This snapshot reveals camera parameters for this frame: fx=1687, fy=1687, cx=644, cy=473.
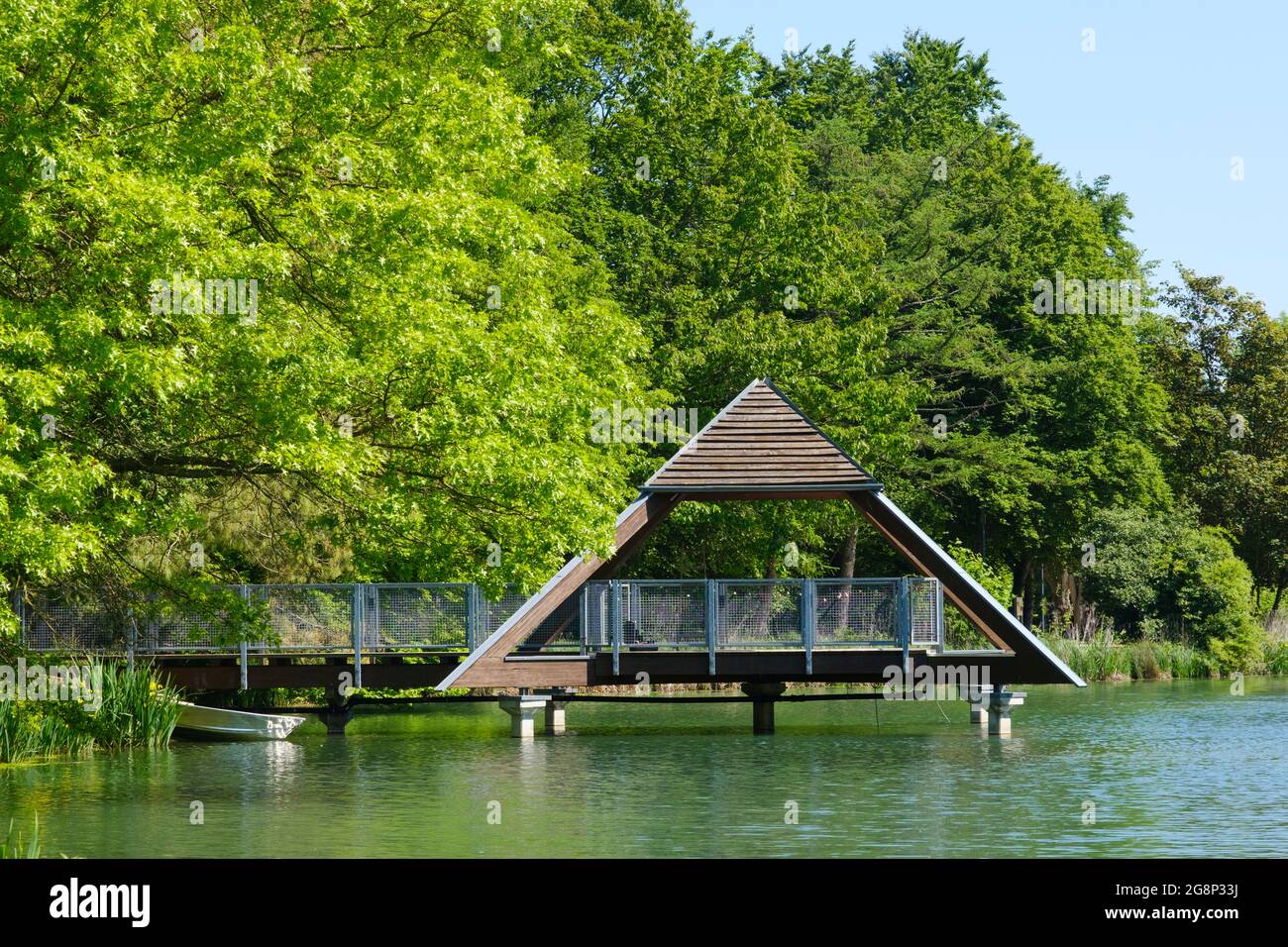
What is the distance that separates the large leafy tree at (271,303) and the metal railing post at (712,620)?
279 centimetres

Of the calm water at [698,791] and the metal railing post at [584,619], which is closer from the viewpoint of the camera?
the calm water at [698,791]

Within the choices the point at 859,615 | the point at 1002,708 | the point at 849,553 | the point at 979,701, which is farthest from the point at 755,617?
the point at 849,553

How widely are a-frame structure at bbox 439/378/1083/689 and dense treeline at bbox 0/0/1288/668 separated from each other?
142cm

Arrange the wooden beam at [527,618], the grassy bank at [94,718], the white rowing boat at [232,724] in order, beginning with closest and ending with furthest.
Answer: the grassy bank at [94,718] → the wooden beam at [527,618] → the white rowing boat at [232,724]

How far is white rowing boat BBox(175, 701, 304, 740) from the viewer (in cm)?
2733

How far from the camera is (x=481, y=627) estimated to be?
91.4 feet

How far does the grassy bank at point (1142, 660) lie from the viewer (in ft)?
141

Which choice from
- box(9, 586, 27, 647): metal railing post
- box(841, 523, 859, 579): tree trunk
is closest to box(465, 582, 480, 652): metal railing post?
box(9, 586, 27, 647): metal railing post

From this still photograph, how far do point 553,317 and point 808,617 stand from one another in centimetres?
643

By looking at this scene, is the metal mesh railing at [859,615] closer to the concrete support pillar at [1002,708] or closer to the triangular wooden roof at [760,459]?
the triangular wooden roof at [760,459]

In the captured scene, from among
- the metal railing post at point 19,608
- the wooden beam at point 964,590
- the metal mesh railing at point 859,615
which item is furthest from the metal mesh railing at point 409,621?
the wooden beam at point 964,590

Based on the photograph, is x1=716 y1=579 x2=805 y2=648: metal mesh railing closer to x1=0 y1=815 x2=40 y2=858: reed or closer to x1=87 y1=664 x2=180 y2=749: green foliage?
x1=87 y1=664 x2=180 y2=749: green foliage

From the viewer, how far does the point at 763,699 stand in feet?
91.1

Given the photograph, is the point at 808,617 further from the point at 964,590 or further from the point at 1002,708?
the point at 1002,708
